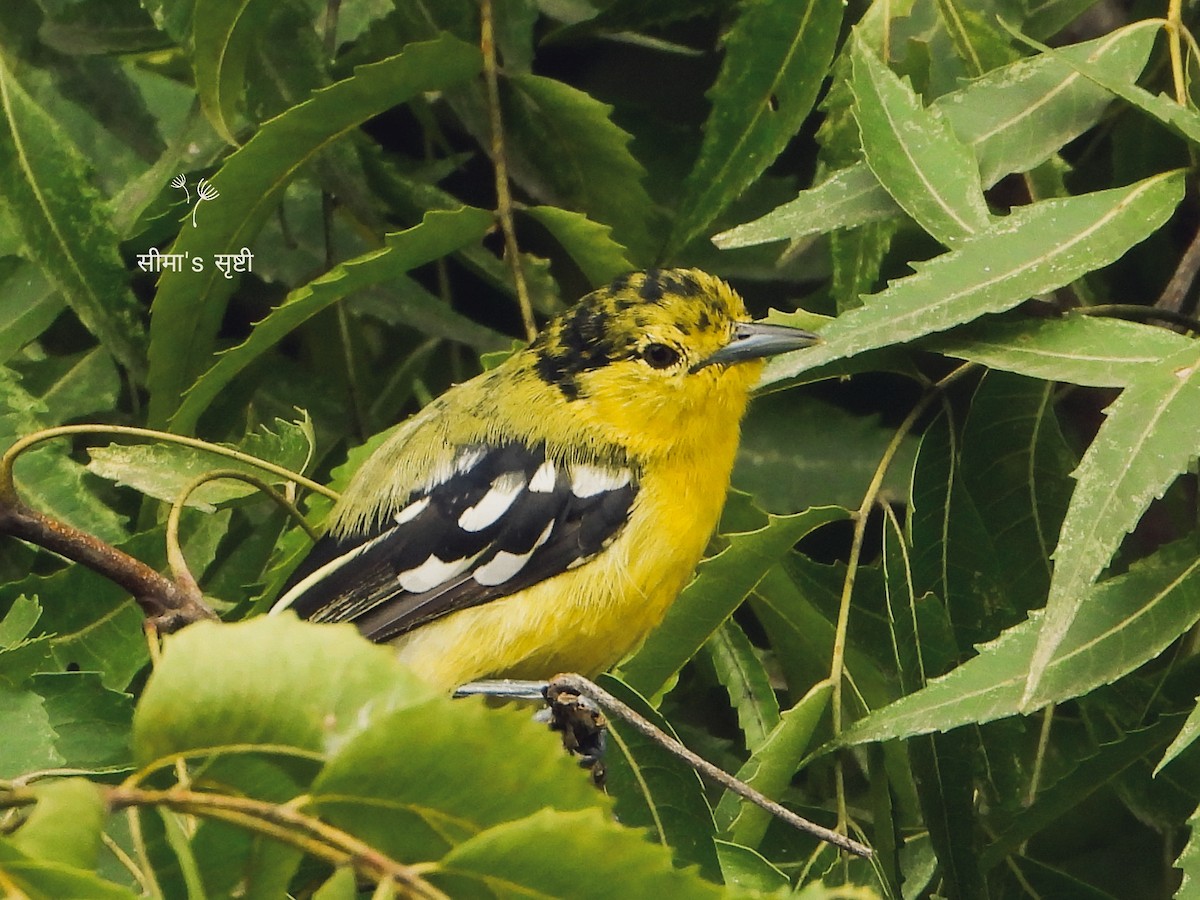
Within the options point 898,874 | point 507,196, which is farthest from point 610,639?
point 507,196

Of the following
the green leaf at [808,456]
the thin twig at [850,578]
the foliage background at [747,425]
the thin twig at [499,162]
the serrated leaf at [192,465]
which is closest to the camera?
the foliage background at [747,425]

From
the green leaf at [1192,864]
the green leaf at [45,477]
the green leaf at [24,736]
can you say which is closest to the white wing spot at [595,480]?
the green leaf at [45,477]

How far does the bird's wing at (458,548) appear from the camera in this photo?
2.39 m

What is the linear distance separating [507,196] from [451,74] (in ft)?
0.73

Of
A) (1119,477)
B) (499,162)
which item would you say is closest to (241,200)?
(499,162)

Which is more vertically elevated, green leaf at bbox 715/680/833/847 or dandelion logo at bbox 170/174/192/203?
dandelion logo at bbox 170/174/192/203

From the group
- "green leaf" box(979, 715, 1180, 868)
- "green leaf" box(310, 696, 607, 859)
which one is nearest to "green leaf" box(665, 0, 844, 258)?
"green leaf" box(979, 715, 1180, 868)

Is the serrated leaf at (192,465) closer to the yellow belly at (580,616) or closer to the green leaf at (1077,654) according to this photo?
the yellow belly at (580,616)

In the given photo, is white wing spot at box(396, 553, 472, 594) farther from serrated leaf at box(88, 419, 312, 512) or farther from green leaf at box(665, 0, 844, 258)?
green leaf at box(665, 0, 844, 258)

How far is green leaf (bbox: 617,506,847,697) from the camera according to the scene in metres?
2.20

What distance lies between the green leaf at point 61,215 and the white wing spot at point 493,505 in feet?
2.13

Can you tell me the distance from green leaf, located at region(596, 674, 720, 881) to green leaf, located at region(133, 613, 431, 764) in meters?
0.81

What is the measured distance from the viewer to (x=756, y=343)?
2426 millimetres

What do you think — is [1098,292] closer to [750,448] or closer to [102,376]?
[750,448]
